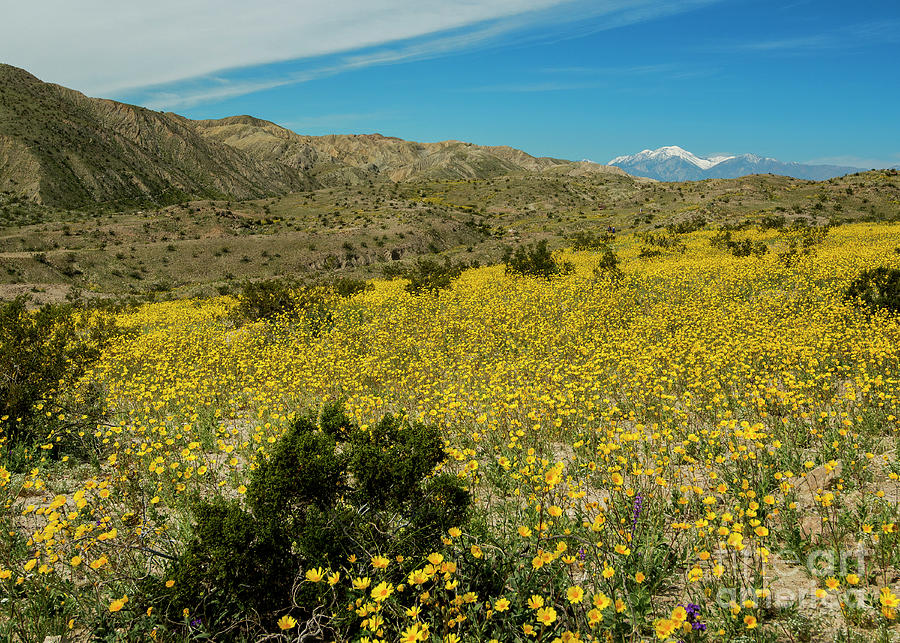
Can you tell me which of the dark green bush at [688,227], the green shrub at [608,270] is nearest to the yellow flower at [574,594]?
the green shrub at [608,270]

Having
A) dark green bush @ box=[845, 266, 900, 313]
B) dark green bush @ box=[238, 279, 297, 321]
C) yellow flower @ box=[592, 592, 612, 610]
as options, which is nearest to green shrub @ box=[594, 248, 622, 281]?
dark green bush @ box=[845, 266, 900, 313]

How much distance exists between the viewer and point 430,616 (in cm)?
287

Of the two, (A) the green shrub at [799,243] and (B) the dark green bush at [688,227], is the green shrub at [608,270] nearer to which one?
(A) the green shrub at [799,243]

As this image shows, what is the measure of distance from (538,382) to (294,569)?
18.3 feet

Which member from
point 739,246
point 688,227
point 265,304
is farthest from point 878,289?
point 688,227

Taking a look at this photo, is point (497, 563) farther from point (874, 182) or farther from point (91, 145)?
point (91, 145)

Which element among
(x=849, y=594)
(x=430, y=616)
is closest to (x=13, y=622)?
(x=430, y=616)

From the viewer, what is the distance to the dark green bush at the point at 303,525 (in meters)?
3.06

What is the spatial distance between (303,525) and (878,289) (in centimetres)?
1375

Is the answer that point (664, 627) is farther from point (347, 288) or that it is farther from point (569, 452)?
point (347, 288)

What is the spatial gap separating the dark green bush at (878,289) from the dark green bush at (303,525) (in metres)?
11.7

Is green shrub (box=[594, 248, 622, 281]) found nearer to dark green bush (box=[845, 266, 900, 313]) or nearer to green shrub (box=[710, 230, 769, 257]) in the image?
dark green bush (box=[845, 266, 900, 313])

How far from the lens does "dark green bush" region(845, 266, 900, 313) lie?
10.2m

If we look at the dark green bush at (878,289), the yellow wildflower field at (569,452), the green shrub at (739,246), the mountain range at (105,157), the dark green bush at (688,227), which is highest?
the mountain range at (105,157)
